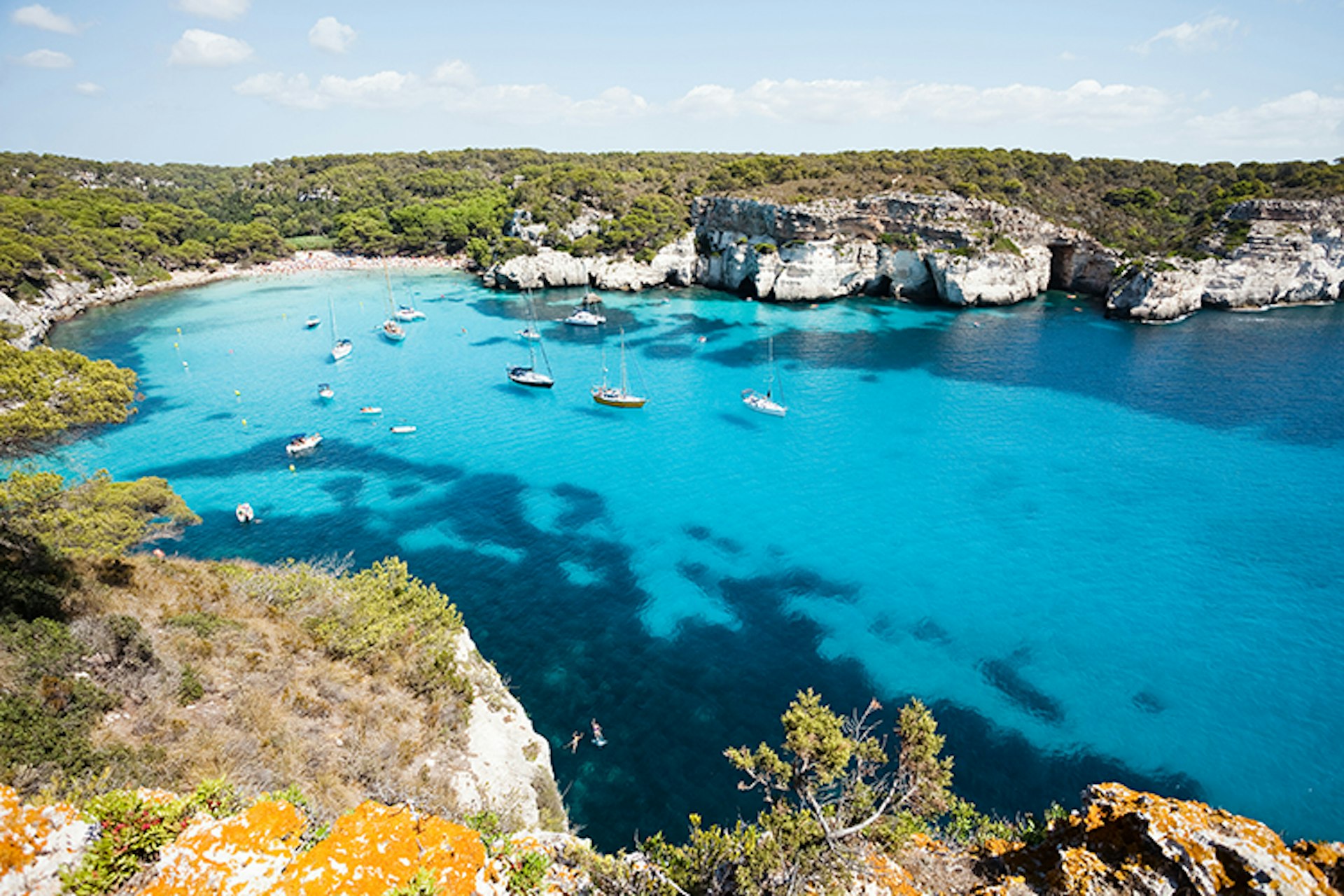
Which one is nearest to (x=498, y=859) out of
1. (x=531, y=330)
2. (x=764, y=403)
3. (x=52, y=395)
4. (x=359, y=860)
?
(x=359, y=860)

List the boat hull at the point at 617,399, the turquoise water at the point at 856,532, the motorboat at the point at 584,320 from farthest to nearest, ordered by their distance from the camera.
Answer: the motorboat at the point at 584,320, the boat hull at the point at 617,399, the turquoise water at the point at 856,532

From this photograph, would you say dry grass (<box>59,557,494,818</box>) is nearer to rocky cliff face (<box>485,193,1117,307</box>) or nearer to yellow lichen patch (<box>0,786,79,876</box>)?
yellow lichen patch (<box>0,786,79,876</box>)

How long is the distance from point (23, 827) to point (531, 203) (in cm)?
10484

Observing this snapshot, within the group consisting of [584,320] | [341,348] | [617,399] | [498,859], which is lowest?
[617,399]

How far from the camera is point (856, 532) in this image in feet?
100

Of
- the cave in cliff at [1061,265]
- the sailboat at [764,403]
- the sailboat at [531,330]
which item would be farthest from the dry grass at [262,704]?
the cave in cliff at [1061,265]

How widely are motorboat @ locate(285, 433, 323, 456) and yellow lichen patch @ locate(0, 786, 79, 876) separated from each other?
1419 inches

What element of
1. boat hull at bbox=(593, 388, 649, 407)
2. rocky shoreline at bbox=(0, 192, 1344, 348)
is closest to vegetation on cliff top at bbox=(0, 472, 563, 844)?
boat hull at bbox=(593, 388, 649, 407)

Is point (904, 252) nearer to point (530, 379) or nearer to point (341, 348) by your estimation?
point (530, 379)

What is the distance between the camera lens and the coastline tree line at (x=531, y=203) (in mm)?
78438

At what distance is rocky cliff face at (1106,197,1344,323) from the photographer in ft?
217

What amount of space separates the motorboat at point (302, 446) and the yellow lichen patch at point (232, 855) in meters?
37.0

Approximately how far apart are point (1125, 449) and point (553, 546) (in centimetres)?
3515

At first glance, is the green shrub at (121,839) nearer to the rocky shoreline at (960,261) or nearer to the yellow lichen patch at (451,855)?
the yellow lichen patch at (451,855)
